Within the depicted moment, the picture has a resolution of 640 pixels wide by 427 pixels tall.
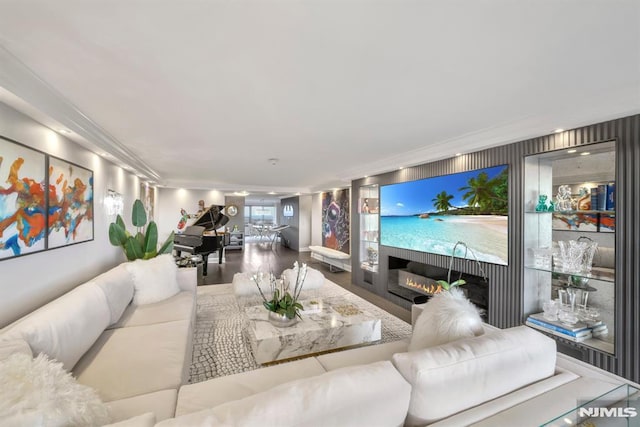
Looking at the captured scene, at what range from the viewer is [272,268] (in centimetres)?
718

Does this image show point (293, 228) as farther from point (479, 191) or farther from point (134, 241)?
point (479, 191)

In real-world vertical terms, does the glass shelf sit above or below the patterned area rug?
above

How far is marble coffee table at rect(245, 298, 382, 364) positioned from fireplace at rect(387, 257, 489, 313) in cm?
143

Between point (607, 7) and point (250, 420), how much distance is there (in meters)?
2.17

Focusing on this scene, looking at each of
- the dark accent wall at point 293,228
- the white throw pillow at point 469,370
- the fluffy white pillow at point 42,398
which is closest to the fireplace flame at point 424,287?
the white throw pillow at point 469,370

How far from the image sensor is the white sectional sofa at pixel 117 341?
4.84ft

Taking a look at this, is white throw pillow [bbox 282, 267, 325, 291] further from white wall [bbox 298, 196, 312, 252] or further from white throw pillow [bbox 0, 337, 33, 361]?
white wall [bbox 298, 196, 312, 252]

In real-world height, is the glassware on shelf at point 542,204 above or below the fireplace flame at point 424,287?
above

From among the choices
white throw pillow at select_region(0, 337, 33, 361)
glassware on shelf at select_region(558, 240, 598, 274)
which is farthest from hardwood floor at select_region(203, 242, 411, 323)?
white throw pillow at select_region(0, 337, 33, 361)

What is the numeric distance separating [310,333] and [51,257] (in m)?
2.49

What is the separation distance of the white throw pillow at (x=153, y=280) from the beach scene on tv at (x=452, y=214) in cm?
337

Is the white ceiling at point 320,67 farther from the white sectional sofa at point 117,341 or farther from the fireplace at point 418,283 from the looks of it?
the fireplace at point 418,283

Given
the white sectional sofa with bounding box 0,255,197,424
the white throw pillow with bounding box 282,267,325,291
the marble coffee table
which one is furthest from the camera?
the white throw pillow with bounding box 282,267,325,291

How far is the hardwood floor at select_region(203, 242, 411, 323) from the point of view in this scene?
449 centimetres
